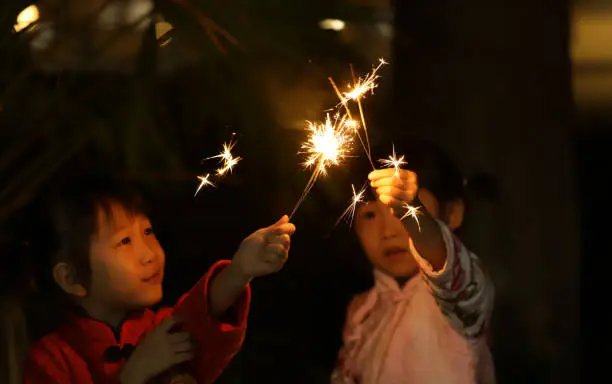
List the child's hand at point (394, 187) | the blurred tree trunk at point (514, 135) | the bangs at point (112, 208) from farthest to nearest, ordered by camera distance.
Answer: the blurred tree trunk at point (514, 135), the bangs at point (112, 208), the child's hand at point (394, 187)

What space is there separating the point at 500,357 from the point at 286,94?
0.48m

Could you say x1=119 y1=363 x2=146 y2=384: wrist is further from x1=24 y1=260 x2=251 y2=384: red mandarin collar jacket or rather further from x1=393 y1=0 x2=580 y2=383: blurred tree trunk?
x1=393 y1=0 x2=580 y2=383: blurred tree trunk

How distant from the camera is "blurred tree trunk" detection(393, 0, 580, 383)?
130 centimetres

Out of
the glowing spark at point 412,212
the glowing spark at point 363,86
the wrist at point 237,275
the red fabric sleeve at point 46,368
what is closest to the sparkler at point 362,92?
the glowing spark at point 363,86

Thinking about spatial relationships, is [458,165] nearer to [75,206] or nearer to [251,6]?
[251,6]

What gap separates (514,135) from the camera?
4.30 ft

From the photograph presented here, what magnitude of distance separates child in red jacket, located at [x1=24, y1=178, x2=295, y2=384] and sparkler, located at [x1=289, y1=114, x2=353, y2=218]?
12 cm

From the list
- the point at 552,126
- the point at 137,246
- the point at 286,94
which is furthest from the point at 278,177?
the point at 552,126

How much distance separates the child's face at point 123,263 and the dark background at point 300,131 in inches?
2.8

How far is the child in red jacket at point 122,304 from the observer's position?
3.80 feet

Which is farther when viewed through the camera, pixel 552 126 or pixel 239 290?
pixel 552 126

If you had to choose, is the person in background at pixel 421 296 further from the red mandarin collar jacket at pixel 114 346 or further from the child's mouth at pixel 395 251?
the red mandarin collar jacket at pixel 114 346

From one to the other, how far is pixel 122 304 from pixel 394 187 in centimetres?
39

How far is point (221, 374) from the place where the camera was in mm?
1267
